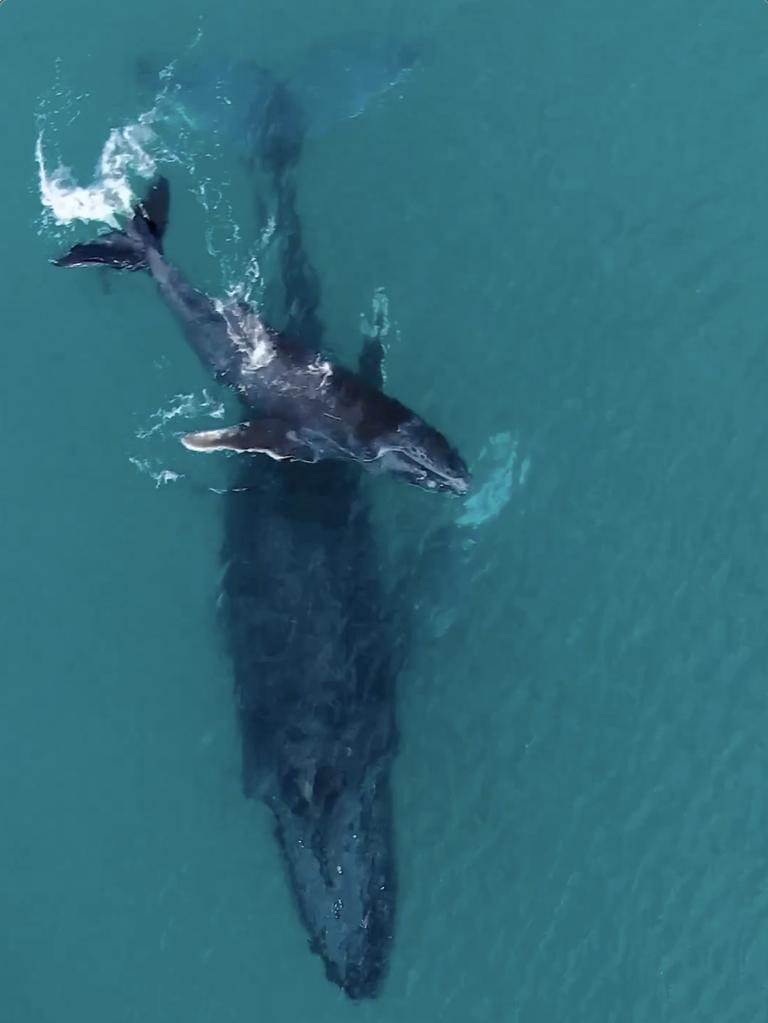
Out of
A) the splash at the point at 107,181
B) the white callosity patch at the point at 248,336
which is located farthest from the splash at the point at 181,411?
the splash at the point at 107,181

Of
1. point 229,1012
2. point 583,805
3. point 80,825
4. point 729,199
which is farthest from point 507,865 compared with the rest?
point 729,199

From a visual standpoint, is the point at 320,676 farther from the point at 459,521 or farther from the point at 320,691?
the point at 459,521

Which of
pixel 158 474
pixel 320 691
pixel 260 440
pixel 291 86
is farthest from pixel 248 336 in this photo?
pixel 320 691

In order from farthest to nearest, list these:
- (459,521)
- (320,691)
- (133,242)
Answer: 1. (133,242)
2. (459,521)
3. (320,691)

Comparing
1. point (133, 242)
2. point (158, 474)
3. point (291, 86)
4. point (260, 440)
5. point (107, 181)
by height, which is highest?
point (291, 86)

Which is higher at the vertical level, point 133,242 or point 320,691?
point 133,242

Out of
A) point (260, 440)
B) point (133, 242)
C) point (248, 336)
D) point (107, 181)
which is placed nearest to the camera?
point (260, 440)
